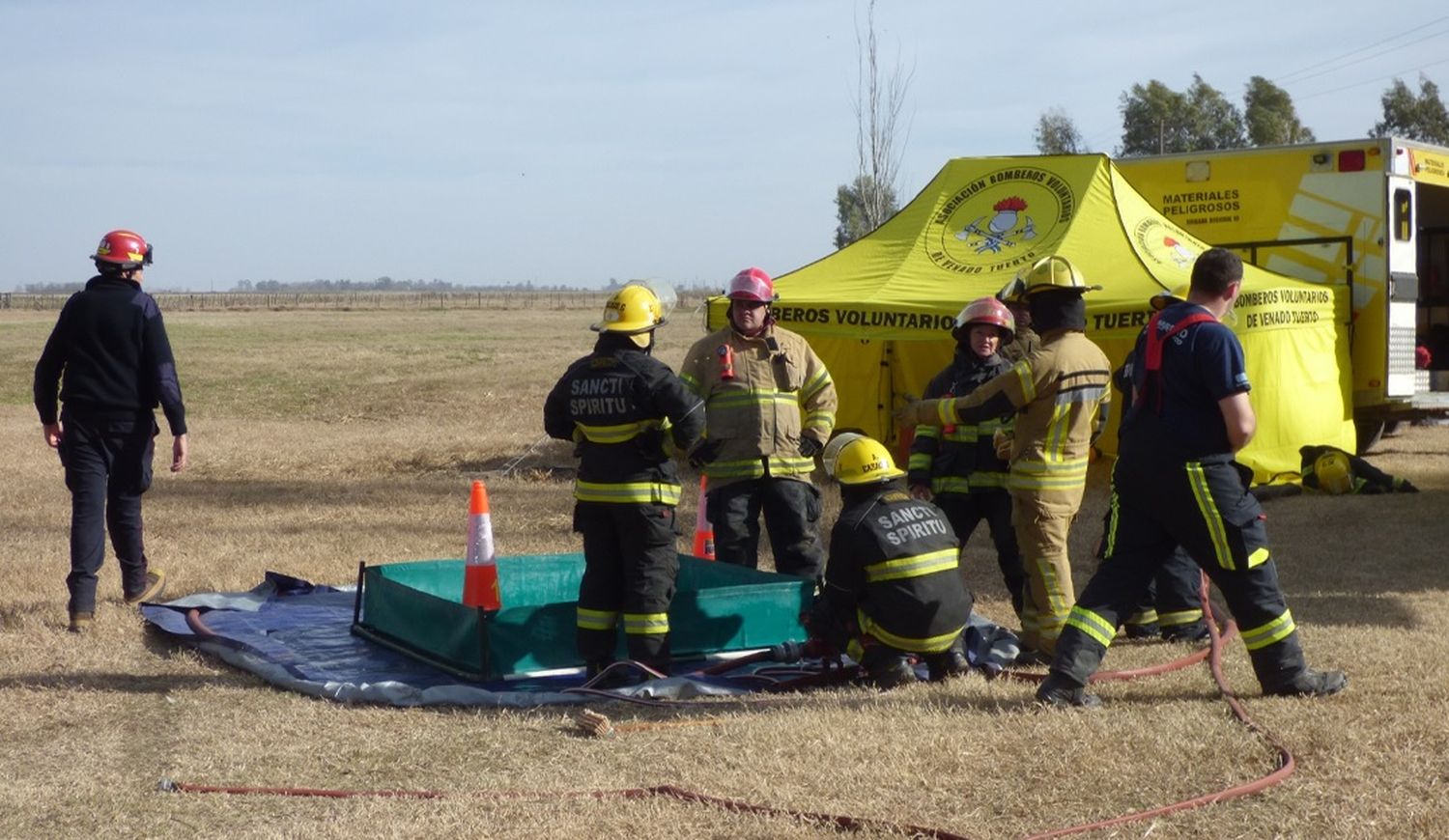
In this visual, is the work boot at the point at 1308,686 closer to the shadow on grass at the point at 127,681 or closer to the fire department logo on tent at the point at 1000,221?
the shadow on grass at the point at 127,681

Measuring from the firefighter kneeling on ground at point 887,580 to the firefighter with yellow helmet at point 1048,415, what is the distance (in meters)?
0.40

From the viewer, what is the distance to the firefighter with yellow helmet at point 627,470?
6.34 meters

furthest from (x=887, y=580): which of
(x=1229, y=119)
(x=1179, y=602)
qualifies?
(x=1229, y=119)

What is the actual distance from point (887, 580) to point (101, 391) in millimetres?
3929

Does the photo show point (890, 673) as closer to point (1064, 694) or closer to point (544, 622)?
point (1064, 694)

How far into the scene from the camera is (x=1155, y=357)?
5.71m

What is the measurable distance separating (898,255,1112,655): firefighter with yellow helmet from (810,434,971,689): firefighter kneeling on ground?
0.40m

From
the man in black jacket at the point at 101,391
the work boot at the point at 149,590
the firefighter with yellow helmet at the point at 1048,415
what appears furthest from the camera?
the work boot at the point at 149,590

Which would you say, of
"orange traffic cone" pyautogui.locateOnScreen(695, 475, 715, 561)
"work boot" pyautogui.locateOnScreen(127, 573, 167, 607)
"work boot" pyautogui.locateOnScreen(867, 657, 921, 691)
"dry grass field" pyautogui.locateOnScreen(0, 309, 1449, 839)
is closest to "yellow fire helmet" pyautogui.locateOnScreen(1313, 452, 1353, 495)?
"dry grass field" pyautogui.locateOnScreen(0, 309, 1449, 839)

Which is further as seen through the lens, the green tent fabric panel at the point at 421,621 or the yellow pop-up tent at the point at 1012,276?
the yellow pop-up tent at the point at 1012,276

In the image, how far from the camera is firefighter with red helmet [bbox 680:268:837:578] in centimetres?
738

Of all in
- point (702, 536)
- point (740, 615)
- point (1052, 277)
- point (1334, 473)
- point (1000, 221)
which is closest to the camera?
point (1052, 277)

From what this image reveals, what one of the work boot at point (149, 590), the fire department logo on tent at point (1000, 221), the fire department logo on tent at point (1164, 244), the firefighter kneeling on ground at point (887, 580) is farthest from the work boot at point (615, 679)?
the fire department logo on tent at point (1164, 244)

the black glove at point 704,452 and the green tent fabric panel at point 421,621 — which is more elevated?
the black glove at point 704,452
